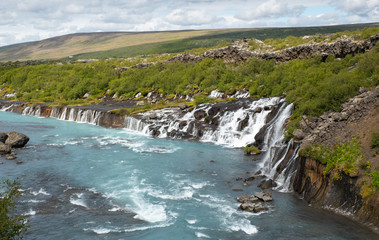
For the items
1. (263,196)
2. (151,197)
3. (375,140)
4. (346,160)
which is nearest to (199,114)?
(151,197)

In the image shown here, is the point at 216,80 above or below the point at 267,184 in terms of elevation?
above

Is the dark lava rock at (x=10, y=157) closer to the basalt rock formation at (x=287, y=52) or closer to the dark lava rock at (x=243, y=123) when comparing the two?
the dark lava rock at (x=243, y=123)

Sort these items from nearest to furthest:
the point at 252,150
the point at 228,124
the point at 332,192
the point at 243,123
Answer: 1. the point at 332,192
2. the point at 252,150
3. the point at 243,123
4. the point at 228,124

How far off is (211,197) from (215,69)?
184 ft

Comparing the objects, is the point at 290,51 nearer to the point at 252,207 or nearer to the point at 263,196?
the point at 263,196

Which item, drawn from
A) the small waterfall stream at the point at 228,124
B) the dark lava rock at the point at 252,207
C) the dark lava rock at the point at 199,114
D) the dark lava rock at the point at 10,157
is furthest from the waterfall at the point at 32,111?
the dark lava rock at the point at 252,207

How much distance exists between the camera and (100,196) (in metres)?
26.6

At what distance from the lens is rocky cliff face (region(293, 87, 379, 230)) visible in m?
21.3

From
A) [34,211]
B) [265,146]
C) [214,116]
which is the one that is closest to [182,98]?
[214,116]

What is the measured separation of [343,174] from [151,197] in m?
13.9

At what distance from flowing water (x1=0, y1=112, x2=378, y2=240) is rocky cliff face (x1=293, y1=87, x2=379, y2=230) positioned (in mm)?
1025

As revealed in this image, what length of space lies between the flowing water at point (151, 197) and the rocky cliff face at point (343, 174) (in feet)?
3.36

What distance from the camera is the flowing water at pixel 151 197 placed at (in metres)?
20.7

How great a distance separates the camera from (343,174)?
2273cm
